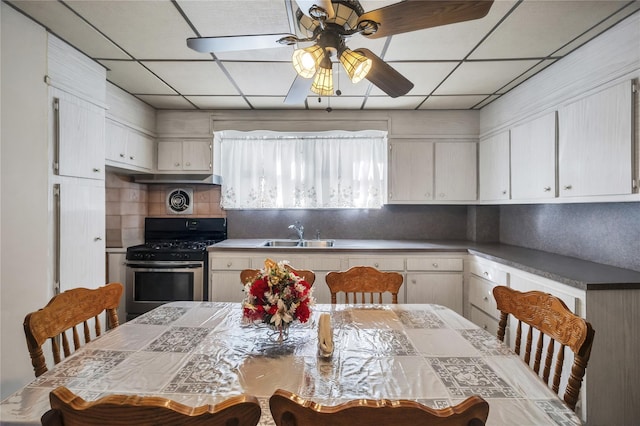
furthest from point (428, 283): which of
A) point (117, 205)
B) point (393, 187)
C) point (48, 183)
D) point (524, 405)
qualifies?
point (117, 205)

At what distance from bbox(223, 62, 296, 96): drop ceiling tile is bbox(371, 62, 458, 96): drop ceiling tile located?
805mm

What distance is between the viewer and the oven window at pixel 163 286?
308 cm

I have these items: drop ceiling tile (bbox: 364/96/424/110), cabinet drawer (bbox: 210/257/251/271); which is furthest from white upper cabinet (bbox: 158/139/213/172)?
drop ceiling tile (bbox: 364/96/424/110)

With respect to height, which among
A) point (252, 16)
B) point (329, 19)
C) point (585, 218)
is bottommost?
point (585, 218)

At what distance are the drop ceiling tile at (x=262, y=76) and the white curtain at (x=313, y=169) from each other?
2.63ft

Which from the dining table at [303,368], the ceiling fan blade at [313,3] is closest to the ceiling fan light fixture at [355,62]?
the ceiling fan blade at [313,3]

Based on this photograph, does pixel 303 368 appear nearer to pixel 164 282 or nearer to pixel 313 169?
pixel 164 282

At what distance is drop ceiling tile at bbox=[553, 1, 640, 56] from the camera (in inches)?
66.2

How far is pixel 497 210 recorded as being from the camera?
3600 millimetres

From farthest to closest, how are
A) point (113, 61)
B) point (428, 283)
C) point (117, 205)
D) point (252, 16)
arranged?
point (117, 205) < point (428, 283) < point (113, 61) < point (252, 16)

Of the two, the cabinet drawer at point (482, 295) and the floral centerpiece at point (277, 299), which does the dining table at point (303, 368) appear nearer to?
the floral centerpiece at point (277, 299)

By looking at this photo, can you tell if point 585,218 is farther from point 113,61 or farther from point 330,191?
point 113,61

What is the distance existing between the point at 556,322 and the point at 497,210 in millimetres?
2723

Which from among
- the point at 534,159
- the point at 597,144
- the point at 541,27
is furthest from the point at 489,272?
the point at 541,27
